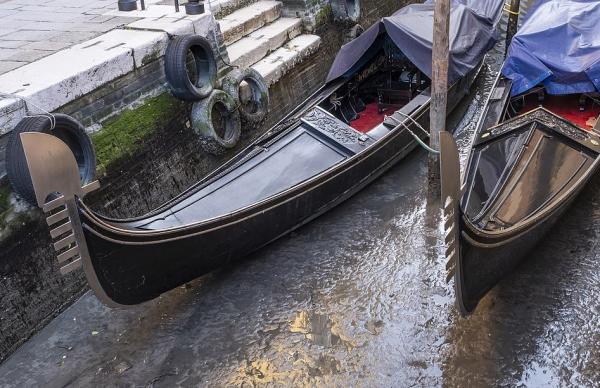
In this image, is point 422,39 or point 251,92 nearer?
point 422,39

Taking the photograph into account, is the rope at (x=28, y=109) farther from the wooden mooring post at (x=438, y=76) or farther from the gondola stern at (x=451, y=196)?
the wooden mooring post at (x=438, y=76)

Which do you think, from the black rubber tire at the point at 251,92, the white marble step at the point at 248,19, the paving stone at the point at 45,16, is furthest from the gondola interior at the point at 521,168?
the paving stone at the point at 45,16

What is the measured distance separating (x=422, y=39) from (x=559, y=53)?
52.6 inches

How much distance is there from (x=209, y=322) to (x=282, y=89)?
333 centimetres

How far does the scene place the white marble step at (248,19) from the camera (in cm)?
640

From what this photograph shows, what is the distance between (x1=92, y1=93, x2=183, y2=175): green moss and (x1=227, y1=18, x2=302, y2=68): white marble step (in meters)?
1.12

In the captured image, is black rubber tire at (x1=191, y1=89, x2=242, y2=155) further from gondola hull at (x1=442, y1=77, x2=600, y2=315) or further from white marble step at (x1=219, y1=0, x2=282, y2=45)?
gondola hull at (x1=442, y1=77, x2=600, y2=315)

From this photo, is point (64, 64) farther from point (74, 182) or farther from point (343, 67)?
point (343, 67)

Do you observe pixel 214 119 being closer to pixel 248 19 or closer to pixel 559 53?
pixel 248 19

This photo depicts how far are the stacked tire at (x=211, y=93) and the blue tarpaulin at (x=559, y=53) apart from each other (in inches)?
100

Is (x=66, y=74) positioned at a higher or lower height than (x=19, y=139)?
higher

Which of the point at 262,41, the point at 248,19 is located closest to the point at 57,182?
the point at 262,41

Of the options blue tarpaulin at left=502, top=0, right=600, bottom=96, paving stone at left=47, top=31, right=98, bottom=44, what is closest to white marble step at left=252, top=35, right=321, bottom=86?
paving stone at left=47, top=31, right=98, bottom=44

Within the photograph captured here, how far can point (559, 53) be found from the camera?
5.59m
